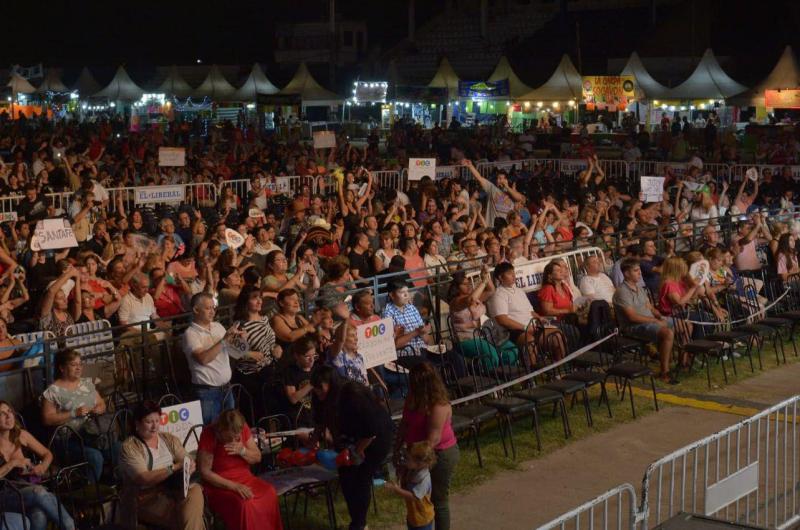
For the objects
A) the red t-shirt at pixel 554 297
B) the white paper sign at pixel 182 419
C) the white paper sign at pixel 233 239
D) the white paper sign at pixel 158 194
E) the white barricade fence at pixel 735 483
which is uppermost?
Answer: the white paper sign at pixel 158 194

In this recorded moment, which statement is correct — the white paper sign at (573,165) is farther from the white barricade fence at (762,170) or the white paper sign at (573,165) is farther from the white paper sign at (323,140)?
the white paper sign at (323,140)

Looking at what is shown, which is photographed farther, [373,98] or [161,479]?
[373,98]

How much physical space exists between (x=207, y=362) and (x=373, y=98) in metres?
37.2

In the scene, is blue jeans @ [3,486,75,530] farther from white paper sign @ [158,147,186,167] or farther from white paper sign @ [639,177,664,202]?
white paper sign @ [158,147,186,167]

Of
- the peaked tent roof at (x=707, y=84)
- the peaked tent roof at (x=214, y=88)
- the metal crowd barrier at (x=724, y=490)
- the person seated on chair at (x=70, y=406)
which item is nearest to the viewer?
the metal crowd barrier at (x=724, y=490)

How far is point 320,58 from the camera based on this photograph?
253ft

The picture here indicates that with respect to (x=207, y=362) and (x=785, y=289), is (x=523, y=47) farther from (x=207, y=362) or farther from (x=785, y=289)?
(x=207, y=362)

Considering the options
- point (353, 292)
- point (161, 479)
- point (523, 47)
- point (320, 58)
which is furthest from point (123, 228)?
point (320, 58)

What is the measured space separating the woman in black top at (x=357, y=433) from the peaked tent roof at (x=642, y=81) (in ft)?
97.3

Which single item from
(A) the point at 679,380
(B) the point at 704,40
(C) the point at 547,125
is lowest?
(A) the point at 679,380

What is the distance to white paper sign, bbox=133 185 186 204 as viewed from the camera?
19516mm

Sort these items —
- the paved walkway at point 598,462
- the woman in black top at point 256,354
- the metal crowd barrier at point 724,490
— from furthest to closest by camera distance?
the woman in black top at point 256,354 → the paved walkway at point 598,462 → the metal crowd barrier at point 724,490

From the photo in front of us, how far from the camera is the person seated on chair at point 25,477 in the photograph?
7.20m

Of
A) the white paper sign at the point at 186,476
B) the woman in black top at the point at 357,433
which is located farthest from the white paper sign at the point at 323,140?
the white paper sign at the point at 186,476
